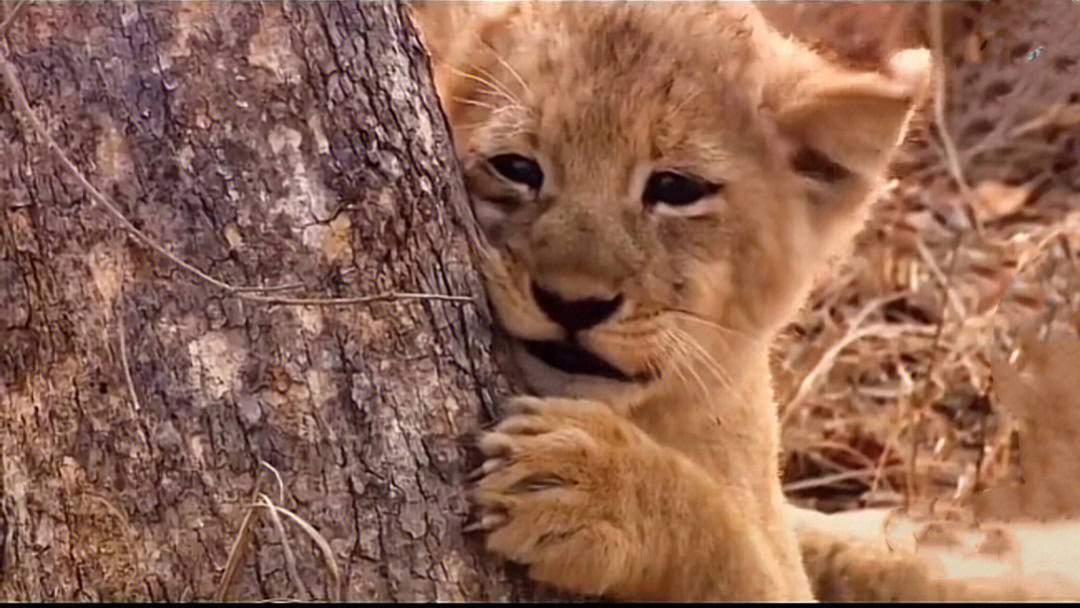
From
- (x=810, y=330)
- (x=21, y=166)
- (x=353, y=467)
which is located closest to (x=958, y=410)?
(x=810, y=330)

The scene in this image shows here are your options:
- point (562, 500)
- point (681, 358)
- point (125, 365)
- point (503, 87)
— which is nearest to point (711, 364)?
point (681, 358)

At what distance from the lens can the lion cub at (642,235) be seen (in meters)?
1.28

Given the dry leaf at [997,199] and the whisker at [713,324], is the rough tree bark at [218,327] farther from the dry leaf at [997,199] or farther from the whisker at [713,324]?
the dry leaf at [997,199]

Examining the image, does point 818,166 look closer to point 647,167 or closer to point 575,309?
point 647,167

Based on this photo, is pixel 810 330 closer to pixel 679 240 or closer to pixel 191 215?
pixel 679 240

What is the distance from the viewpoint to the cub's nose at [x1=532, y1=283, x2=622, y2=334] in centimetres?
131

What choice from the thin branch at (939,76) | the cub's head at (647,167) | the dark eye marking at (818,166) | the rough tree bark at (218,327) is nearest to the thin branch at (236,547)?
the rough tree bark at (218,327)

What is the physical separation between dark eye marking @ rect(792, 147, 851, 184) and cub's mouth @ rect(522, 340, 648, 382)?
35cm

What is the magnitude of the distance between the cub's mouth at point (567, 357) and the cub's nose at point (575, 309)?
27 millimetres

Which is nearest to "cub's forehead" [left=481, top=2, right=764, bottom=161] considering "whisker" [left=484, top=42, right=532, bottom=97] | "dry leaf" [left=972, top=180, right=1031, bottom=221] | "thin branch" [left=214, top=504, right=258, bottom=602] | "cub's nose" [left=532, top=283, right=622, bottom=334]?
"whisker" [left=484, top=42, right=532, bottom=97]

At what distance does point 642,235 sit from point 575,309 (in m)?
0.13

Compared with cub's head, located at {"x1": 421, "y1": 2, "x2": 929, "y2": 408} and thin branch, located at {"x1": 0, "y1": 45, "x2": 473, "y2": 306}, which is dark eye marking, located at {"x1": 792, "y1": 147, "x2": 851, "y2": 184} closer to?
cub's head, located at {"x1": 421, "y1": 2, "x2": 929, "y2": 408}

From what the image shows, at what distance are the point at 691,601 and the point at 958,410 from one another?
52cm

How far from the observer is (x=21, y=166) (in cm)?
129
